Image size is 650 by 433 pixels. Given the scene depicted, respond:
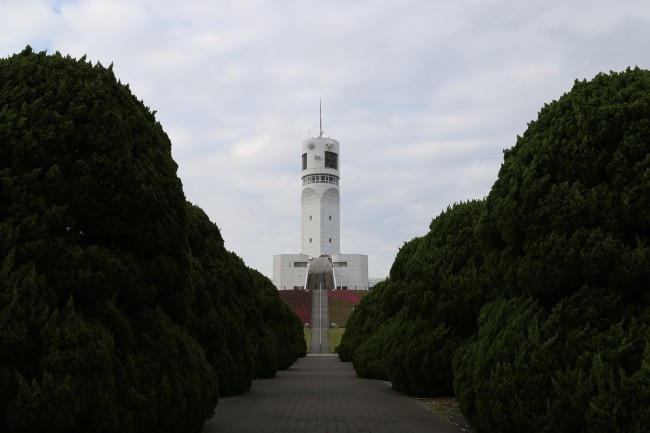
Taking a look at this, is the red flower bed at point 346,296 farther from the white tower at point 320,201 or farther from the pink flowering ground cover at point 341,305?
the white tower at point 320,201

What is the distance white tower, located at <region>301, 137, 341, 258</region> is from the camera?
4633 inches

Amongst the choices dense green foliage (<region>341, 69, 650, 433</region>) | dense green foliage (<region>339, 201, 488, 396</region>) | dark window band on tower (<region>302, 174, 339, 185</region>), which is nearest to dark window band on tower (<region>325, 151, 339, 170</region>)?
dark window band on tower (<region>302, 174, 339, 185</region>)

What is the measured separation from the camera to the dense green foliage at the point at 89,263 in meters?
5.64

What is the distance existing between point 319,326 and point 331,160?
63.7 m

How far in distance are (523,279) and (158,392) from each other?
4297 millimetres

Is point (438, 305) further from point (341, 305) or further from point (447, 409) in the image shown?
point (341, 305)

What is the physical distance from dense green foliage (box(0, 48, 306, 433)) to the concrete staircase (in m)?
47.0

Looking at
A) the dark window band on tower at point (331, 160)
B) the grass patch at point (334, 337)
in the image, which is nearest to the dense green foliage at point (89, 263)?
the grass patch at point (334, 337)

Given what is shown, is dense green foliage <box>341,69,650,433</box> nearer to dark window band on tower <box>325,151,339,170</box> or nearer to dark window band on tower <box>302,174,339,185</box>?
dark window band on tower <box>302,174,339,185</box>

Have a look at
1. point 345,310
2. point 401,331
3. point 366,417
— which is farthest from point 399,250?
point 345,310

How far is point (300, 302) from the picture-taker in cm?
7481

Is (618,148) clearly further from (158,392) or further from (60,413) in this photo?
(60,413)

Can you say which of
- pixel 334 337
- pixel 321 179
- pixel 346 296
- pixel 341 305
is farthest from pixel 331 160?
pixel 334 337

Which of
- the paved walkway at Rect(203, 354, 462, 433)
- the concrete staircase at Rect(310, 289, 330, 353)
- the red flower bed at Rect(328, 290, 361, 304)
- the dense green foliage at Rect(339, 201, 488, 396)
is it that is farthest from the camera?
the red flower bed at Rect(328, 290, 361, 304)
